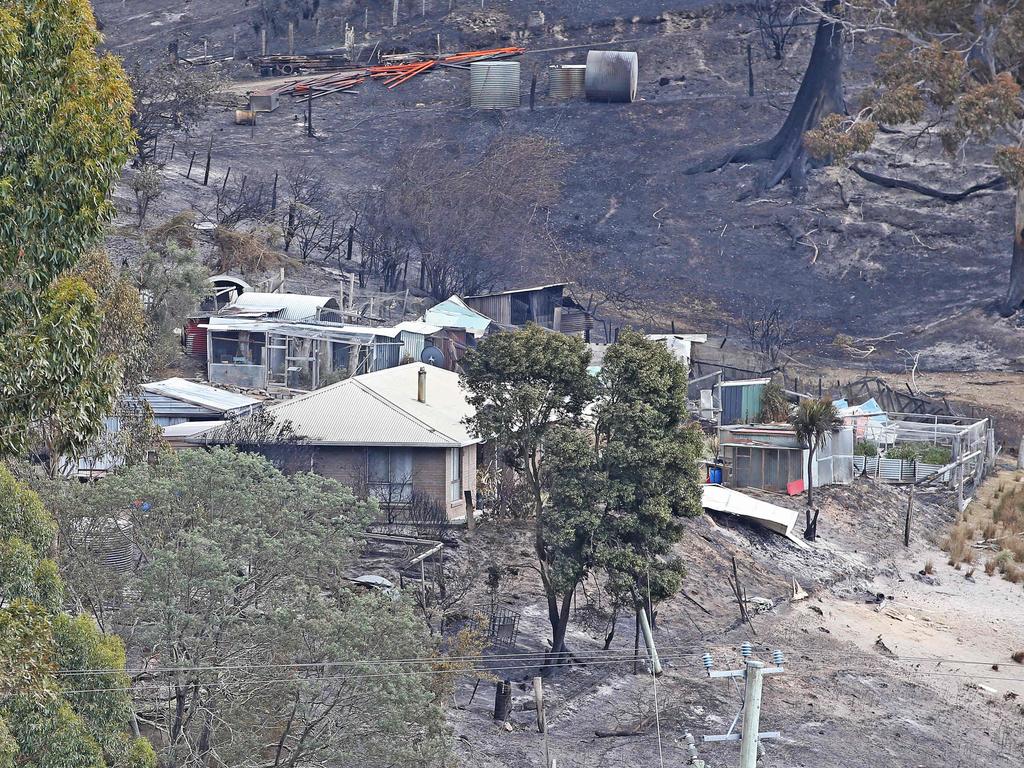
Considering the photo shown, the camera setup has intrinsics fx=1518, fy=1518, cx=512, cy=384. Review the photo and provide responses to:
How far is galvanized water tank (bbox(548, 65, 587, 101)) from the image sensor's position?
7425cm

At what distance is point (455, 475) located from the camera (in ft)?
102

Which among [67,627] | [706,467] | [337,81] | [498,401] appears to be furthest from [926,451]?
[337,81]

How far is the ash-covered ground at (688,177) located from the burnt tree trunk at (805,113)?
Answer: 776 mm

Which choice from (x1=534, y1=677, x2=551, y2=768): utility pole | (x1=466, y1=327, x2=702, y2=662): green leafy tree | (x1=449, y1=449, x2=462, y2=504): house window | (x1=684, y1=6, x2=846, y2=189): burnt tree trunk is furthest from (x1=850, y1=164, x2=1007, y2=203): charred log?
(x1=534, y1=677, x2=551, y2=768): utility pole

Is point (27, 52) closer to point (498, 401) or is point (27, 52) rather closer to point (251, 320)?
point (498, 401)

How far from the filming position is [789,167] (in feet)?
219

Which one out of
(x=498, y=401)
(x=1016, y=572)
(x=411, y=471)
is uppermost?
(x=498, y=401)

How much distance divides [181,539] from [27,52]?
7.46m

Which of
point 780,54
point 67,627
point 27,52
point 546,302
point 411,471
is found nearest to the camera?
point 27,52

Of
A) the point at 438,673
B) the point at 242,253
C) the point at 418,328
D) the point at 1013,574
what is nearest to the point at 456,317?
the point at 418,328

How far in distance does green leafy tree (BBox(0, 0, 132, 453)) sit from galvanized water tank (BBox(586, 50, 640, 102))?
61223 mm

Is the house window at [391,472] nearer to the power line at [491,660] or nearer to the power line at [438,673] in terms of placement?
the power line at [491,660]

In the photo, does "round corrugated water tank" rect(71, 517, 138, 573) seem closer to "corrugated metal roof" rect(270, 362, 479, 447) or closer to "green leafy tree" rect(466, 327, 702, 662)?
"green leafy tree" rect(466, 327, 702, 662)

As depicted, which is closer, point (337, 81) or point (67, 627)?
point (67, 627)
